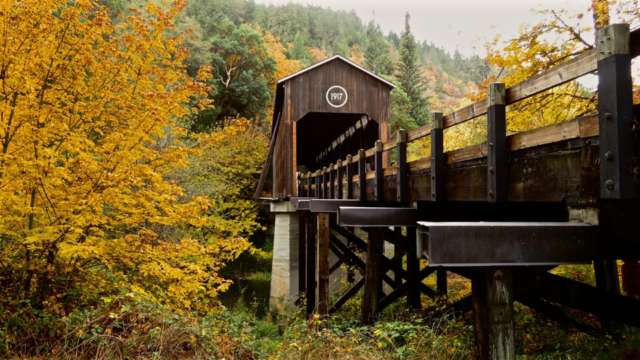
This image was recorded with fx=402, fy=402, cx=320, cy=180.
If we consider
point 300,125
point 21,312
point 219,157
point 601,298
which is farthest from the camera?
point 219,157

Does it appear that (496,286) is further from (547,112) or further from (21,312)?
(547,112)

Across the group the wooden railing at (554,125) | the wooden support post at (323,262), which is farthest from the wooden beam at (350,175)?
the wooden railing at (554,125)

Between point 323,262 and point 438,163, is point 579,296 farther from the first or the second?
point 323,262

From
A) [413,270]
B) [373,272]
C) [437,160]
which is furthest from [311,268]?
[437,160]

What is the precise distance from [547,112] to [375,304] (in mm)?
5144

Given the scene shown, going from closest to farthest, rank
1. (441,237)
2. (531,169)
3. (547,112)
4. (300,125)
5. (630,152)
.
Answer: (630,152)
(441,237)
(531,169)
(547,112)
(300,125)

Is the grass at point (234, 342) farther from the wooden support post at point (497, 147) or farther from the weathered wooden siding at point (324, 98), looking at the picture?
the weathered wooden siding at point (324, 98)

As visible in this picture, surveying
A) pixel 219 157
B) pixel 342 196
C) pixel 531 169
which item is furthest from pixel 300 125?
pixel 531 169

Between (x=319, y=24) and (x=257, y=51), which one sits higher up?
(x=319, y=24)

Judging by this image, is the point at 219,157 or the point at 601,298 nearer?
the point at 601,298

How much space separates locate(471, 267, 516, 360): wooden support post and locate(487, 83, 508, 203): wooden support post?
69 centimetres

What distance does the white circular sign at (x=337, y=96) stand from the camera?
12.8 metres

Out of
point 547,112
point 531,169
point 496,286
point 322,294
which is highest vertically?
point 547,112

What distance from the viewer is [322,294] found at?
7.13 metres
